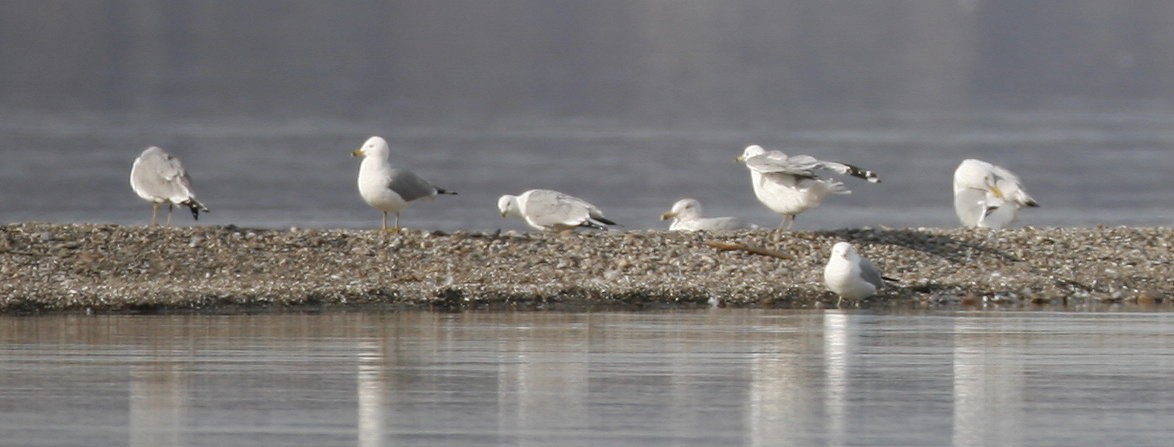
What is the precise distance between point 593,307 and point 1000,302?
123 inches

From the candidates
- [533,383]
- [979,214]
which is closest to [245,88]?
[979,214]

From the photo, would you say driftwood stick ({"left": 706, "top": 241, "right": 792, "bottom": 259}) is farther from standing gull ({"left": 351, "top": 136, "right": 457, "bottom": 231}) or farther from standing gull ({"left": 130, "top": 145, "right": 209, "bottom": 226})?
standing gull ({"left": 130, "top": 145, "right": 209, "bottom": 226})

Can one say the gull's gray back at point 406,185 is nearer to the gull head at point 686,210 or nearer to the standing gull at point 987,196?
the gull head at point 686,210

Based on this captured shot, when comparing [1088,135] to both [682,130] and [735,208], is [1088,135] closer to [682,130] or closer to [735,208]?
[682,130]

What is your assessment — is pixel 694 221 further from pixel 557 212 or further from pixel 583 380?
pixel 583 380

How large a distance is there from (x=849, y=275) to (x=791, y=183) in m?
4.21

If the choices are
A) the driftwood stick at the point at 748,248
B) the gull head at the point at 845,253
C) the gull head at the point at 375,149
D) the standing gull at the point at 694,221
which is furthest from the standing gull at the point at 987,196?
the gull head at the point at 845,253

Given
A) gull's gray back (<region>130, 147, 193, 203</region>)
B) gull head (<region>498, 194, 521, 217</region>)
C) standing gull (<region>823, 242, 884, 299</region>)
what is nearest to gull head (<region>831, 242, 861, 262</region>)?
standing gull (<region>823, 242, 884, 299</region>)

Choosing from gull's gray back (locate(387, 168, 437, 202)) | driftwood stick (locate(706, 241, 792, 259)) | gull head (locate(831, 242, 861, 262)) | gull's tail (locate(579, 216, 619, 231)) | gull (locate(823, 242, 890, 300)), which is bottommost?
gull (locate(823, 242, 890, 300))

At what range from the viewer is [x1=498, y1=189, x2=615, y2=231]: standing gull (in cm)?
2200

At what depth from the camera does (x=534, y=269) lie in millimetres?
18453

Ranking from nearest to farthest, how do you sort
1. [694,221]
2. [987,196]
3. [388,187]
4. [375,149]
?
[388,187], [375,149], [694,221], [987,196]

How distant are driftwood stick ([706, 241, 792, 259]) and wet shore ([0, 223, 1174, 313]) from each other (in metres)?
0.02

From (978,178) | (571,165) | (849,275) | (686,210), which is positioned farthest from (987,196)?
(571,165)
